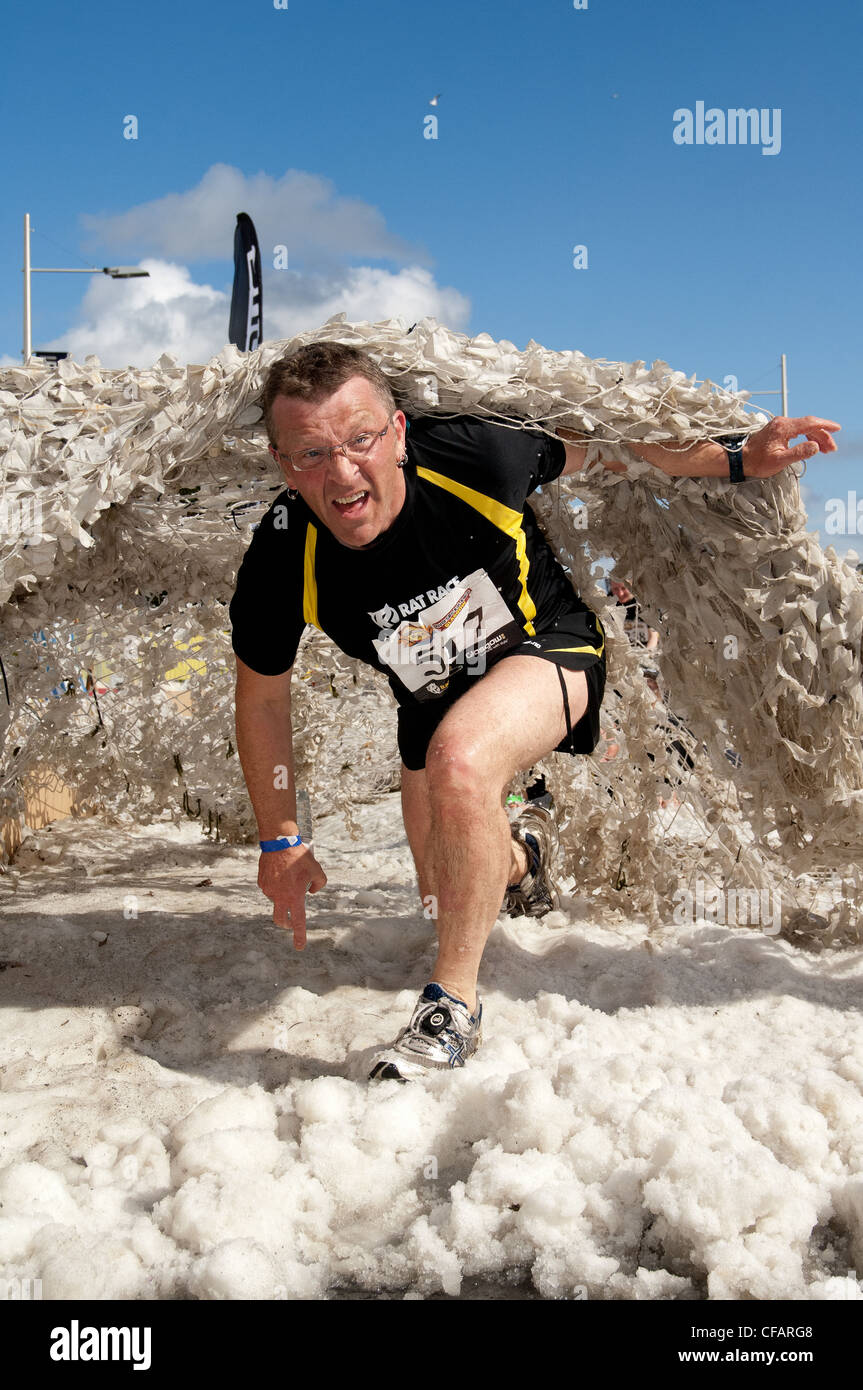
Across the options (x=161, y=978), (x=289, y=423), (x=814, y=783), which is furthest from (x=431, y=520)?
(x=161, y=978)

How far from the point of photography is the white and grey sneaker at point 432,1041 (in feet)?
7.11

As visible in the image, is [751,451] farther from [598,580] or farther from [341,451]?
[341,451]

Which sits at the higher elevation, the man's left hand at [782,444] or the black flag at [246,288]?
the black flag at [246,288]

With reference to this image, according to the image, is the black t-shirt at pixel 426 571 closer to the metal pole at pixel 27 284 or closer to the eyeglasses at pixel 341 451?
the eyeglasses at pixel 341 451

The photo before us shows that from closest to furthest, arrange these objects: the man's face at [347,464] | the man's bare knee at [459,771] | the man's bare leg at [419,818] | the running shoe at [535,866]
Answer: the man's bare knee at [459,771]
the man's face at [347,464]
the man's bare leg at [419,818]
the running shoe at [535,866]

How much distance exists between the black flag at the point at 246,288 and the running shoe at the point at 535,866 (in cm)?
813

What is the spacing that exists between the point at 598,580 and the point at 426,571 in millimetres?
758

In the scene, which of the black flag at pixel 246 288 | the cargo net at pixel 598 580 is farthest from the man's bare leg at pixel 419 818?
the black flag at pixel 246 288

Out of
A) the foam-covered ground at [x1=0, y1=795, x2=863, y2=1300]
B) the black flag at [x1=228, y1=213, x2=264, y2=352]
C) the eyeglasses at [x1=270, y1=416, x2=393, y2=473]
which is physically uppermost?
the black flag at [x1=228, y1=213, x2=264, y2=352]

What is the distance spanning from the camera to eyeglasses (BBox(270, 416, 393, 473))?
7.97ft

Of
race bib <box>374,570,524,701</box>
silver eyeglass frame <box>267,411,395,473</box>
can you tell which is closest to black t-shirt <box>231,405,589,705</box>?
race bib <box>374,570,524,701</box>

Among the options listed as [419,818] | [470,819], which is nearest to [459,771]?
[470,819]

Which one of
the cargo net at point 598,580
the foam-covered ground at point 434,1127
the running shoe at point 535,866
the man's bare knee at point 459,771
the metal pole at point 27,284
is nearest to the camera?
the foam-covered ground at point 434,1127

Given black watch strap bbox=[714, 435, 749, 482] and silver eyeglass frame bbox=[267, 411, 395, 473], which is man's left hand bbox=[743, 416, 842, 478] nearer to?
black watch strap bbox=[714, 435, 749, 482]
